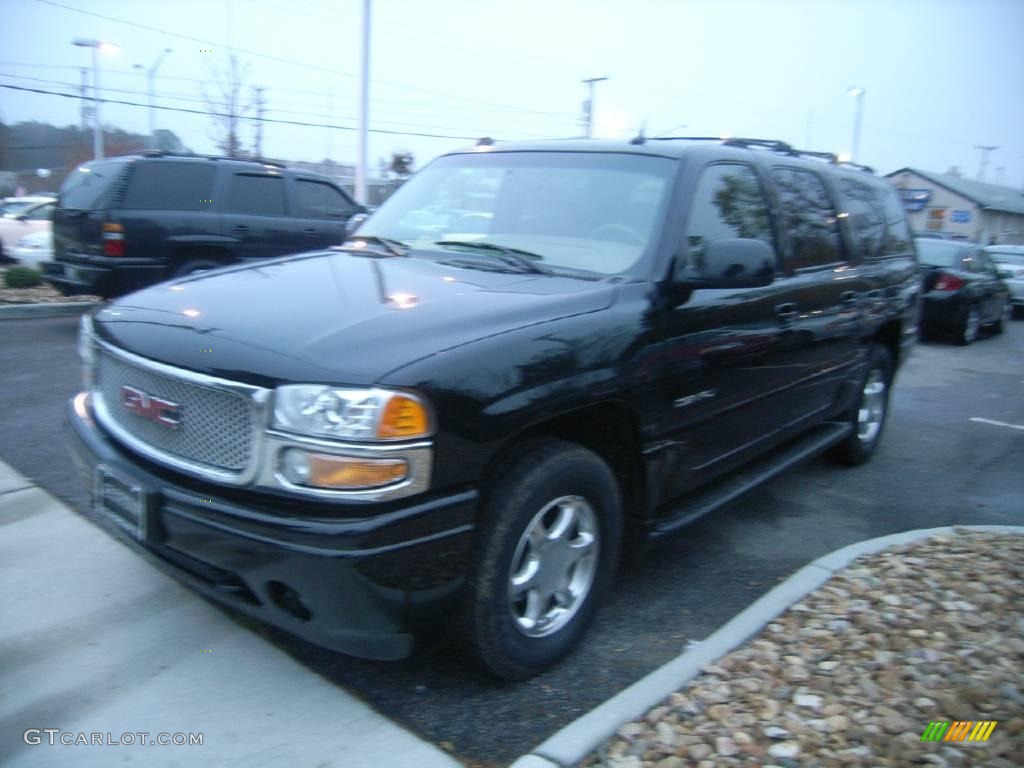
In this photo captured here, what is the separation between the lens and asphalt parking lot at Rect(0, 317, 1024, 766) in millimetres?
2860

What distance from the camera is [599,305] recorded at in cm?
309

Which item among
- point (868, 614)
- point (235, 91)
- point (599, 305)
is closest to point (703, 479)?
point (868, 614)

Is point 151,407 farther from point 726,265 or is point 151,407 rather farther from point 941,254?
point 941,254

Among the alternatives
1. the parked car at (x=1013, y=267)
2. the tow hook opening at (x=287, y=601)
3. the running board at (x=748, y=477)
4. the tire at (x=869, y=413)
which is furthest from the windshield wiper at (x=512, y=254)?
the parked car at (x=1013, y=267)

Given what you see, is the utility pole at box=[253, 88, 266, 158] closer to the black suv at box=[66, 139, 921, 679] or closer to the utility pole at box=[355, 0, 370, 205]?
the utility pole at box=[355, 0, 370, 205]

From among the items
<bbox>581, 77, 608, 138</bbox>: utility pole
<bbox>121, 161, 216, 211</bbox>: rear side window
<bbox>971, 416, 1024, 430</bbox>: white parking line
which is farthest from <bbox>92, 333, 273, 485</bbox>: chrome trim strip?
<bbox>581, 77, 608, 138</bbox>: utility pole

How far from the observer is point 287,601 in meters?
2.53

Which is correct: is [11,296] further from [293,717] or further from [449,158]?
[293,717]

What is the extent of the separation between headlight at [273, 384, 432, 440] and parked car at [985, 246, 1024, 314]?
17.3 metres

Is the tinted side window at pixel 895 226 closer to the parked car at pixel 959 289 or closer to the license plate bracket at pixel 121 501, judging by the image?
the license plate bracket at pixel 121 501

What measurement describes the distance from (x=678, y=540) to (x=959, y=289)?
10262mm

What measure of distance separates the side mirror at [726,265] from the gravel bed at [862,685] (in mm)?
1350

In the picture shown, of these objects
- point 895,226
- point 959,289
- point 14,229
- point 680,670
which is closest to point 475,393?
point 680,670

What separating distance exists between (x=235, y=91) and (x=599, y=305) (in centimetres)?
2377
